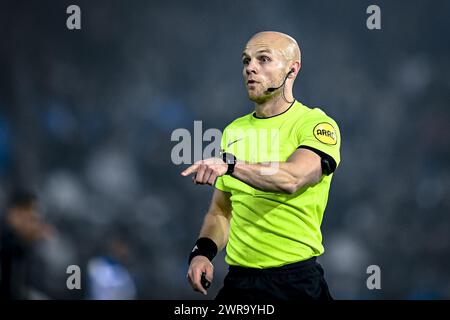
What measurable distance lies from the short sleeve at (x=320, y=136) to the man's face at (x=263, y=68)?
18cm

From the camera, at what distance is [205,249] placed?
7.23 feet

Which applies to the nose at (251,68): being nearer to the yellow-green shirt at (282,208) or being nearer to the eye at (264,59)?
the eye at (264,59)

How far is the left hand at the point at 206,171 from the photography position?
166 centimetres

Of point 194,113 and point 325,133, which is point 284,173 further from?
point 194,113

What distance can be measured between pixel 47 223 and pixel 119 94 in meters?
0.99

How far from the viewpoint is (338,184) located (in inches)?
172

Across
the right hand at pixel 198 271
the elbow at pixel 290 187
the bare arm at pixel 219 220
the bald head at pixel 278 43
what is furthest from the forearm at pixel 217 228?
the bald head at pixel 278 43

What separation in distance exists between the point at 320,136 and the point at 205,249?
557mm

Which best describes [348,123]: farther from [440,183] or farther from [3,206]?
[3,206]

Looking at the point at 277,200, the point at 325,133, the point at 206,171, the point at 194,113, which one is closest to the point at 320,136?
the point at 325,133

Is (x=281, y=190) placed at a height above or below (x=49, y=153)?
below

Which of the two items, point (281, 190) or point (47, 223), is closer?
point (281, 190)

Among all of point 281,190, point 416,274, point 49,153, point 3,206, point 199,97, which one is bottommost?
point 416,274

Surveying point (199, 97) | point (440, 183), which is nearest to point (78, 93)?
point (199, 97)
